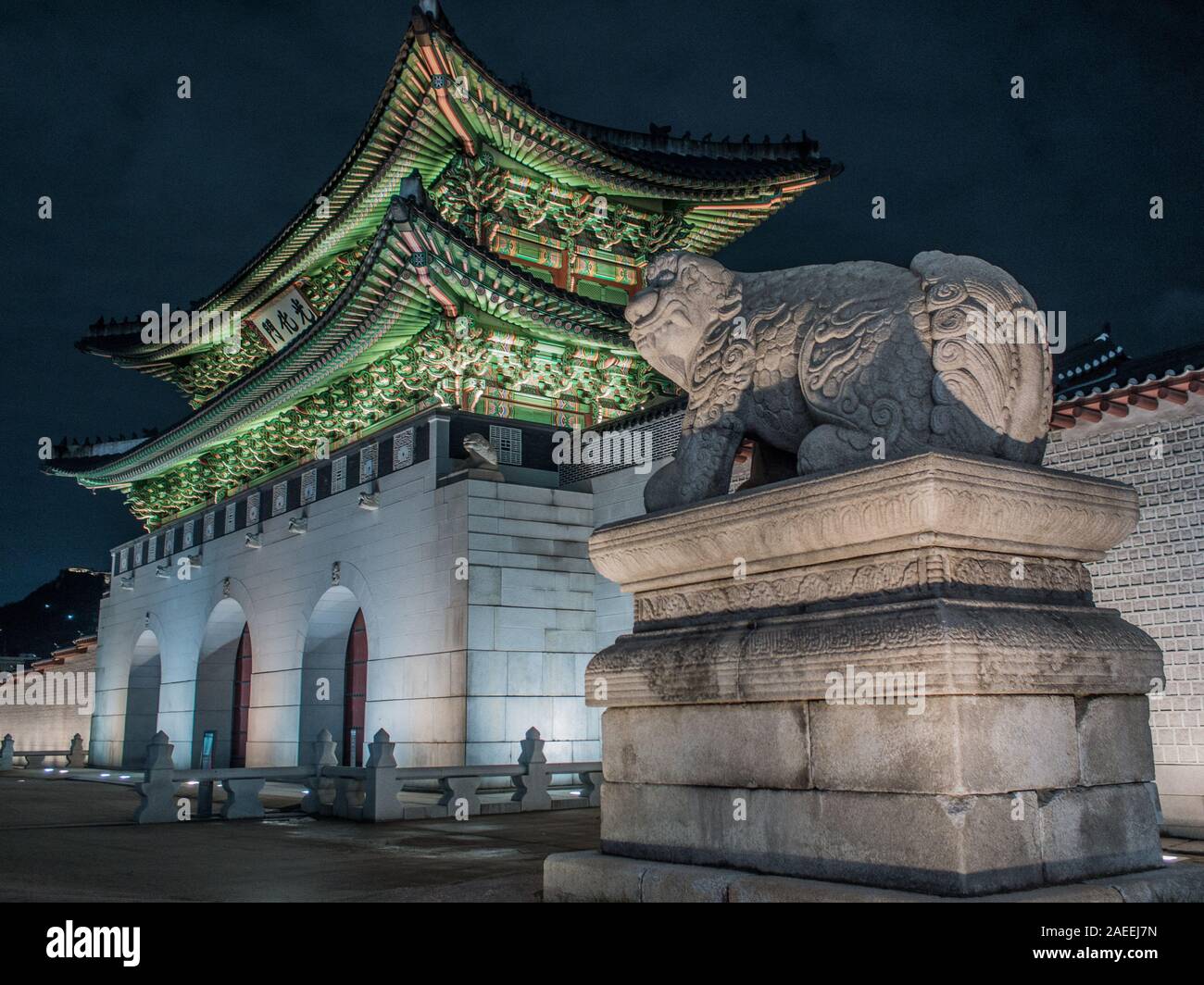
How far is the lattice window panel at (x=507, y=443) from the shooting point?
18656 millimetres

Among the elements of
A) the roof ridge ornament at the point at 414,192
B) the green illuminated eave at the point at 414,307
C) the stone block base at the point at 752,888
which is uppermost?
the roof ridge ornament at the point at 414,192

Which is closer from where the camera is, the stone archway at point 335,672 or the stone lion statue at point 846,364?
the stone lion statue at point 846,364

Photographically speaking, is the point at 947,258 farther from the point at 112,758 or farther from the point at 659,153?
the point at 112,758

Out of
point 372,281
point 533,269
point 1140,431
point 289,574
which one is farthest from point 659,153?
point 1140,431

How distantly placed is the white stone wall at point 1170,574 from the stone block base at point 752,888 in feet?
24.1

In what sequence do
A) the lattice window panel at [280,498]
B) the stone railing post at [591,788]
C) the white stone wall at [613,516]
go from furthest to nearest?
the lattice window panel at [280,498] < the white stone wall at [613,516] < the stone railing post at [591,788]

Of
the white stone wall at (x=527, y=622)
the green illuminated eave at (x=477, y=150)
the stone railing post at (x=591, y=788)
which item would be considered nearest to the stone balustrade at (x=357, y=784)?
the stone railing post at (x=591, y=788)

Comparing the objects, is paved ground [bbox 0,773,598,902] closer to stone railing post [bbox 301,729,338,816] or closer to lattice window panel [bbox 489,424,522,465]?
stone railing post [bbox 301,729,338,816]

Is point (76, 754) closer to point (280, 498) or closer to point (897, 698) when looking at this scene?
point (280, 498)

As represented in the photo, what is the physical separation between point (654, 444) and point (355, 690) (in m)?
8.08

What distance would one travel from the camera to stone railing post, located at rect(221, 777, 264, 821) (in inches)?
518

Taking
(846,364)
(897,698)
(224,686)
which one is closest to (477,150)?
(224,686)

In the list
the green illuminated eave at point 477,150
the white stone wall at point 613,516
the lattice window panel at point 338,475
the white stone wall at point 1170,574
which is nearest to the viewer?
the white stone wall at point 1170,574

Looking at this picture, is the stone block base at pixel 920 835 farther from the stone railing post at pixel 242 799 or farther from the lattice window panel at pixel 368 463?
the lattice window panel at pixel 368 463
